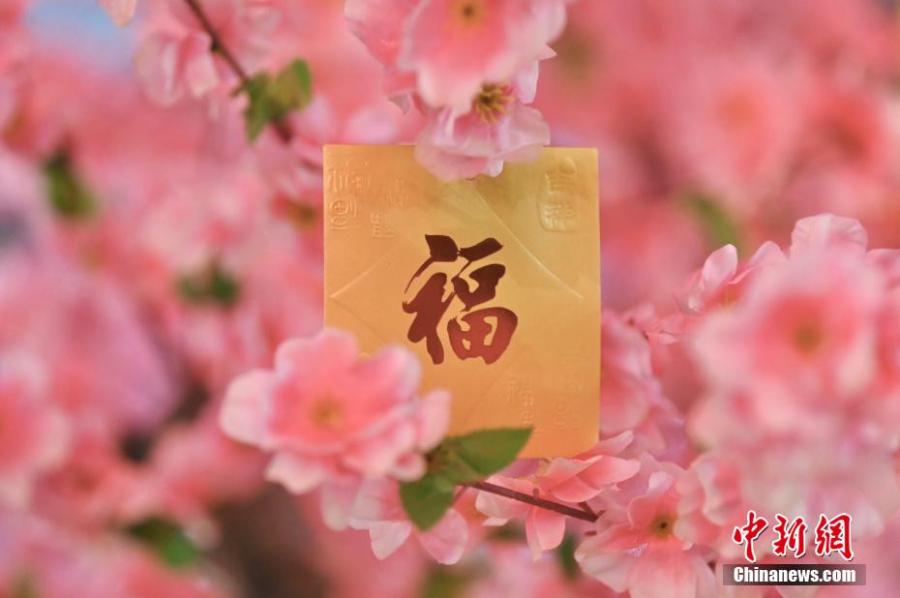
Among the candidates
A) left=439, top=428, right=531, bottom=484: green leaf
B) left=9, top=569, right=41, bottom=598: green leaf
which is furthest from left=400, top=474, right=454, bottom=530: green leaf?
left=9, top=569, right=41, bottom=598: green leaf

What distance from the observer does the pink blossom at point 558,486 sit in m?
0.44

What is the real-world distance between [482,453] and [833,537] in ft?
0.54

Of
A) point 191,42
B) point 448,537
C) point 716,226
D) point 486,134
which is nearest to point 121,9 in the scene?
Answer: point 191,42

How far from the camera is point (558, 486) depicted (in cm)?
44

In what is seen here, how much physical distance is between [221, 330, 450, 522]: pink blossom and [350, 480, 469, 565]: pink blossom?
0.03 metres

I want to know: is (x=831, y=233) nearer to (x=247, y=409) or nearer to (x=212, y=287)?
(x=247, y=409)

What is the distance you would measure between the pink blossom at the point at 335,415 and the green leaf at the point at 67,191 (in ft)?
1.52

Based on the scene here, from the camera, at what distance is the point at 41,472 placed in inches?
29.5

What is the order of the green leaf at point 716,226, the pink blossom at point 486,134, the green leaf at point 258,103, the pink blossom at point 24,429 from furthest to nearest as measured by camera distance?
the green leaf at point 716,226, the pink blossom at point 24,429, the green leaf at point 258,103, the pink blossom at point 486,134

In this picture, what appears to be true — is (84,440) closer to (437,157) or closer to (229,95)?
(229,95)

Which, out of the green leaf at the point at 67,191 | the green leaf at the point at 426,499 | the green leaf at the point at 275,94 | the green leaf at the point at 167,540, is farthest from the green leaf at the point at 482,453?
the green leaf at the point at 67,191

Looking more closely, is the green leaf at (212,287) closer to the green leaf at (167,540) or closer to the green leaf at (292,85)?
the green leaf at (167,540)

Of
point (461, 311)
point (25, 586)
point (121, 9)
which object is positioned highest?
point (121, 9)

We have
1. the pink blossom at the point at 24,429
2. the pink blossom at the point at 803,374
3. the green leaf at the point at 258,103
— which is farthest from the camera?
the pink blossom at the point at 24,429
